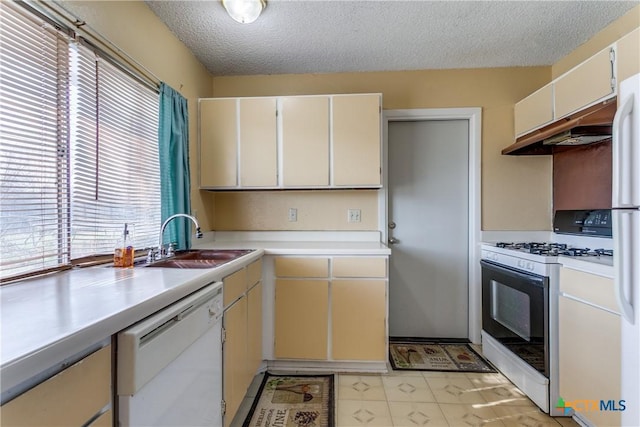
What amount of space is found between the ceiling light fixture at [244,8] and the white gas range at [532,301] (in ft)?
7.17

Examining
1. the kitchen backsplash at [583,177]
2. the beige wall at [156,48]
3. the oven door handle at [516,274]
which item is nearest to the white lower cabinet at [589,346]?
the oven door handle at [516,274]

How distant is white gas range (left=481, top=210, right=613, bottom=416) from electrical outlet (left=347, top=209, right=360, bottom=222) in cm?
102

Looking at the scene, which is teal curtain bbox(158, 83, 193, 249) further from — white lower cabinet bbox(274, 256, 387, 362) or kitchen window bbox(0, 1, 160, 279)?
white lower cabinet bbox(274, 256, 387, 362)

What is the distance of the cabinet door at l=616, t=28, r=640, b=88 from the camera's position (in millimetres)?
1532

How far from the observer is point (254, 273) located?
1.95m

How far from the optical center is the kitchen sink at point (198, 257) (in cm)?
163

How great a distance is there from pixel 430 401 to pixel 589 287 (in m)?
1.09

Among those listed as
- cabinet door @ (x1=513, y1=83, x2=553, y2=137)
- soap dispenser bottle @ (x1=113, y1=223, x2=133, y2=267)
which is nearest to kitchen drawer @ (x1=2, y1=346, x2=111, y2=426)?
soap dispenser bottle @ (x1=113, y1=223, x2=133, y2=267)

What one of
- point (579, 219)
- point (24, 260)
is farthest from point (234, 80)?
point (579, 219)

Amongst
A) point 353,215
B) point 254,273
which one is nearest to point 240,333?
point 254,273

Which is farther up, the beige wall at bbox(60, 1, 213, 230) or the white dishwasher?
the beige wall at bbox(60, 1, 213, 230)

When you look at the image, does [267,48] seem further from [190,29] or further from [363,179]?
[363,179]

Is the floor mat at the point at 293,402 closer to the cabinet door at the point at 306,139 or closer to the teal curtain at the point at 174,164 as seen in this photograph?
the teal curtain at the point at 174,164

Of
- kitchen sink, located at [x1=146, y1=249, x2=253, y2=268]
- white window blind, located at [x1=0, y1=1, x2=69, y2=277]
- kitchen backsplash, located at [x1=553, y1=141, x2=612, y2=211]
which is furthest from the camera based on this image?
kitchen backsplash, located at [x1=553, y1=141, x2=612, y2=211]
